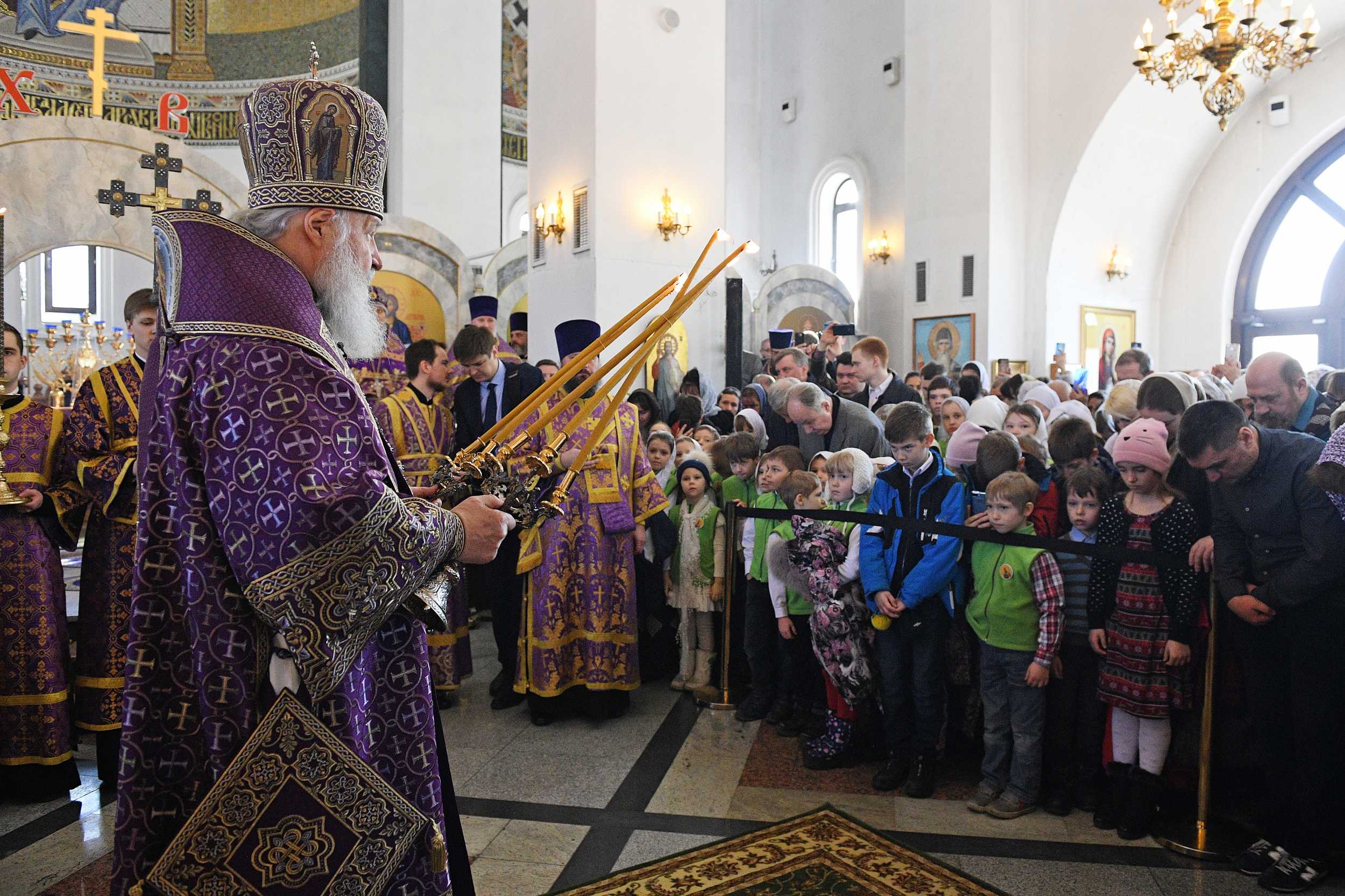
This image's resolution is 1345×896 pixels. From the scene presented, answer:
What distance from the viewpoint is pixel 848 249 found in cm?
1944

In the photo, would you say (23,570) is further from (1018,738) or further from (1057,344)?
(1057,344)

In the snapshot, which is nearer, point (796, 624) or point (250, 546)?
point (250, 546)

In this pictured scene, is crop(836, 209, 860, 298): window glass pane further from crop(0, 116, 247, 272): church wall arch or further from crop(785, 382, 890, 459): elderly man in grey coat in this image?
crop(785, 382, 890, 459): elderly man in grey coat

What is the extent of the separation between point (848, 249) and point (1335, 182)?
8115mm

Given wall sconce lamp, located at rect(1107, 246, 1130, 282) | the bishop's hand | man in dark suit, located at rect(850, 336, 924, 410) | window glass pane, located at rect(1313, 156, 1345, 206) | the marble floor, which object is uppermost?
window glass pane, located at rect(1313, 156, 1345, 206)

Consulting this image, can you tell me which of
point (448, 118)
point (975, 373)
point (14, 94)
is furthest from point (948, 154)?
point (14, 94)

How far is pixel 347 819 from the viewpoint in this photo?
1.59m

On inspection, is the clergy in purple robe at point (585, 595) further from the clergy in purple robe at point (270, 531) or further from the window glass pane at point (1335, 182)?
the window glass pane at point (1335, 182)

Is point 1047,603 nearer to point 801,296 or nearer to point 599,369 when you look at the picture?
point 599,369

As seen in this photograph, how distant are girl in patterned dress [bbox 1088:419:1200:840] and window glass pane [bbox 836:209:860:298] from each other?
15.8 m

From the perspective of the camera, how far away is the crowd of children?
3178mm

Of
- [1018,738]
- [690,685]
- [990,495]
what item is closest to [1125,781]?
[1018,738]

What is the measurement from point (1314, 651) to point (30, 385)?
17729 millimetres

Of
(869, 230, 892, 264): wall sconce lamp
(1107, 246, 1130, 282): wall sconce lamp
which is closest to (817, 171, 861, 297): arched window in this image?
(869, 230, 892, 264): wall sconce lamp
